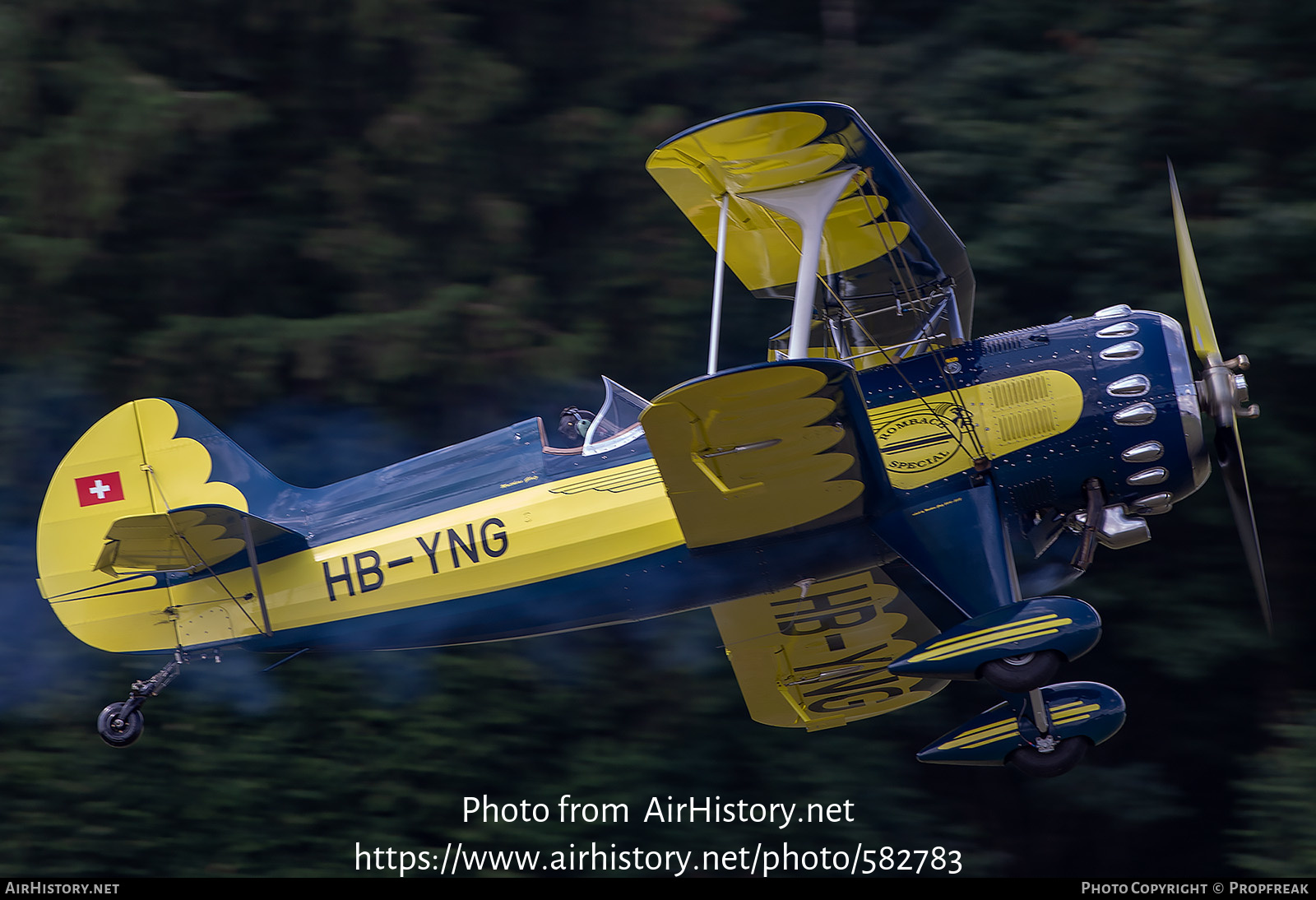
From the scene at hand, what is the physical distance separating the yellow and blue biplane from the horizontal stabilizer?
0.6 inches

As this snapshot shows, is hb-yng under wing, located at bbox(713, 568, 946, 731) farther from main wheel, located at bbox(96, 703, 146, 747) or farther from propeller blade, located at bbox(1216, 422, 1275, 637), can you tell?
main wheel, located at bbox(96, 703, 146, 747)

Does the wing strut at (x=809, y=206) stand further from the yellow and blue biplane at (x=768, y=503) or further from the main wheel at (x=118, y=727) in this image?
the main wheel at (x=118, y=727)

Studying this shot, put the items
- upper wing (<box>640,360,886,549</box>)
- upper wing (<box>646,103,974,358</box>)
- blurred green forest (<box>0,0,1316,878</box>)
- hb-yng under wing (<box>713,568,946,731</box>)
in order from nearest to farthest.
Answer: upper wing (<box>640,360,886,549</box>) → upper wing (<box>646,103,974,358</box>) → hb-yng under wing (<box>713,568,946,731</box>) → blurred green forest (<box>0,0,1316,878</box>)

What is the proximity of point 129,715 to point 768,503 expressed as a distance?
3.15 meters

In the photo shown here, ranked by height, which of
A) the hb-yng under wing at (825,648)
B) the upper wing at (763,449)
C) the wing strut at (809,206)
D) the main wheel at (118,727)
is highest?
the wing strut at (809,206)

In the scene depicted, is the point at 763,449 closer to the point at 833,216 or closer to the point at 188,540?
the point at 833,216

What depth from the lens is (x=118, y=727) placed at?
5.82 metres

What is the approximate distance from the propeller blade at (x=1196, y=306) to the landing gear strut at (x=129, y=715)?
4.95 metres

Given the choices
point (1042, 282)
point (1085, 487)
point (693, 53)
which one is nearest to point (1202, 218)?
point (1042, 282)

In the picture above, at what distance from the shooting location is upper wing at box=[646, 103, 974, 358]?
4867 millimetres

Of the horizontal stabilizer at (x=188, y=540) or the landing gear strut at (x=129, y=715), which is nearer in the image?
the horizontal stabilizer at (x=188, y=540)

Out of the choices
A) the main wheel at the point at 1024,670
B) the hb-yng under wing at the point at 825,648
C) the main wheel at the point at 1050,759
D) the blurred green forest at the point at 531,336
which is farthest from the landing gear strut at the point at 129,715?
the main wheel at the point at 1050,759

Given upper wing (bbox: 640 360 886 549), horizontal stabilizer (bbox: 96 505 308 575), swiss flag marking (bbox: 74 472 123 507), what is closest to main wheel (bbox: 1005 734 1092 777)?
upper wing (bbox: 640 360 886 549)

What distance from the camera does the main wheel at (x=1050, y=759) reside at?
5.71 m
